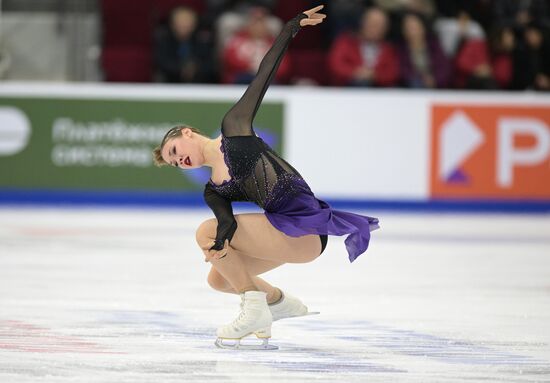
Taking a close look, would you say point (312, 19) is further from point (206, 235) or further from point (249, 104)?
point (206, 235)

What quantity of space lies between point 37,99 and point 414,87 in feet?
11.9

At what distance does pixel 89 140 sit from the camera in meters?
10.4

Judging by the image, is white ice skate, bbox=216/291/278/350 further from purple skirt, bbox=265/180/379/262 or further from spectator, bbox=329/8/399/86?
spectator, bbox=329/8/399/86

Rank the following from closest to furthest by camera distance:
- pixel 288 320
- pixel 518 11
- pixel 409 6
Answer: pixel 288 320, pixel 409 6, pixel 518 11

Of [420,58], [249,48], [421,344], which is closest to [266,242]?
[421,344]

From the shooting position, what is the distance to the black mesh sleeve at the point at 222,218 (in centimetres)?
398

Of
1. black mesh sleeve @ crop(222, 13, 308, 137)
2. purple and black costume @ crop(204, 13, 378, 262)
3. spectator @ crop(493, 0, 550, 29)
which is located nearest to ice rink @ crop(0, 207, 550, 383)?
purple and black costume @ crop(204, 13, 378, 262)

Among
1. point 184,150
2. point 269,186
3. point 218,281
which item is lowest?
point 218,281

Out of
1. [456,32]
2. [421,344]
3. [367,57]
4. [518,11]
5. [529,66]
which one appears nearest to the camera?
[421,344]

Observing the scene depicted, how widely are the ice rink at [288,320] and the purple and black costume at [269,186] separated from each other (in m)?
0.44

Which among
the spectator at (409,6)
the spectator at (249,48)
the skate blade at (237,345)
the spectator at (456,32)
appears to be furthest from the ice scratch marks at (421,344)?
the spectator at (409,6)

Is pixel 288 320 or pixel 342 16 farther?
pixel 342 16

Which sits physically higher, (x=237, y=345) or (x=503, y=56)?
(x=503, y=56)

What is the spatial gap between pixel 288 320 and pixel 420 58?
672 cm
